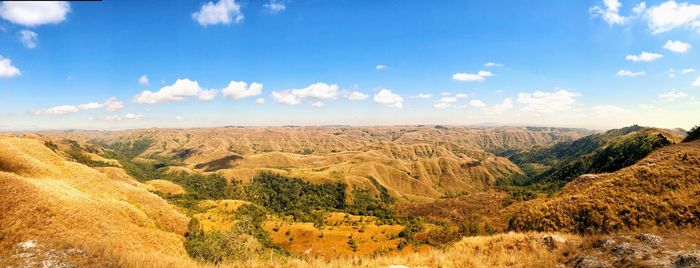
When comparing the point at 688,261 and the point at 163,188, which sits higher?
the point at 688,261

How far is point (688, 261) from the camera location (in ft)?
36.1

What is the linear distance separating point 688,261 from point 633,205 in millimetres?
23334

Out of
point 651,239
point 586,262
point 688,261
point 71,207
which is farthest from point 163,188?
point 688,261

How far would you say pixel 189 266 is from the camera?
12195 millimetres

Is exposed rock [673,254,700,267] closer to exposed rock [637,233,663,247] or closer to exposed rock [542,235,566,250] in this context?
exposed rock [637,233,663,247]

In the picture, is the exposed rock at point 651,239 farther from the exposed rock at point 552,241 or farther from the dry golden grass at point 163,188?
the dry golden grass at point 163,188

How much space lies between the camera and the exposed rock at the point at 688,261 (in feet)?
35.2

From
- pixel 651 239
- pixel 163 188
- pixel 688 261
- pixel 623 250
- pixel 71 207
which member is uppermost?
pixel 688 261

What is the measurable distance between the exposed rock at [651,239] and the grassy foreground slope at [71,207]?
85.4ft

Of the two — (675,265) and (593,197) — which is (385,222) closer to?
(593,197)

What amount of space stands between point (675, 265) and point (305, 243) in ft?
316

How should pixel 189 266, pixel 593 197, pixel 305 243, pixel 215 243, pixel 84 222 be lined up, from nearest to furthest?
pixel 189 266 → pixel 593 197 → pixel 84 222 → pixel 215 243 → pixel 305 243

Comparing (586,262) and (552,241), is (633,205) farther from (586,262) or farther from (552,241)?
(586,262)

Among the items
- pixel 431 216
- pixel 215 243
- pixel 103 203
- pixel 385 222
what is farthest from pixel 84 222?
pixel 431 216
